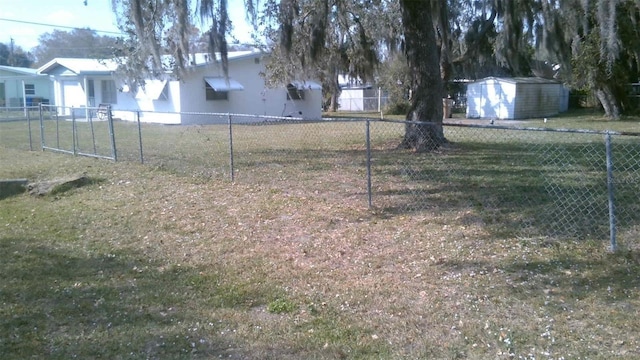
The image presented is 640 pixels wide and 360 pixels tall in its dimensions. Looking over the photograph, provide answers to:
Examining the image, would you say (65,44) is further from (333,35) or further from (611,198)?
(611,198)

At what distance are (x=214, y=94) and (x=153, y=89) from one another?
108 inches

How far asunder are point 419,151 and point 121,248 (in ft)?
24.8

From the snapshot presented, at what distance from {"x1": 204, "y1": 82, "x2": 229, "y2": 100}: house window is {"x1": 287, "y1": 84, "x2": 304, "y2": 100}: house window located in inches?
138

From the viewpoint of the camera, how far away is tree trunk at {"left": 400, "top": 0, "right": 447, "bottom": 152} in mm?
12578

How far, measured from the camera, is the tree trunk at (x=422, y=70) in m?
12.6

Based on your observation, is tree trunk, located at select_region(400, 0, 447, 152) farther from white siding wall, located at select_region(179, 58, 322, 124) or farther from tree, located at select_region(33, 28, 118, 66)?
tree, located at select_region(33, 28, 118, 66)

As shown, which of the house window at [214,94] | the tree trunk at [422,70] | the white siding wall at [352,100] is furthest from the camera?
the white siding wall at [352,100]

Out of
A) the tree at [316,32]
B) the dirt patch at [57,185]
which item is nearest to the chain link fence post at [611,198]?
the tree at [316,32]

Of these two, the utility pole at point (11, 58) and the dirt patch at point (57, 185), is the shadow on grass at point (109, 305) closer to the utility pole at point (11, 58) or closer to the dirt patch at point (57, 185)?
the dirt patch at point (57, 185)

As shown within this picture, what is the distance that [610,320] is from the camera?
14.5 feet

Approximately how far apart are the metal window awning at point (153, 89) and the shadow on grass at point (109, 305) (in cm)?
2168

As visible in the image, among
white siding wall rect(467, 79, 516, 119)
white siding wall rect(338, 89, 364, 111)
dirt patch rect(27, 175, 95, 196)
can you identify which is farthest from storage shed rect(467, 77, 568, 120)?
dirt patch rect(27, 175, 95, 196)

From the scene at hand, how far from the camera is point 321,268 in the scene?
5832mm

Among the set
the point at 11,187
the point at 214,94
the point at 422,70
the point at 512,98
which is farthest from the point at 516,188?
the point at 512,98
